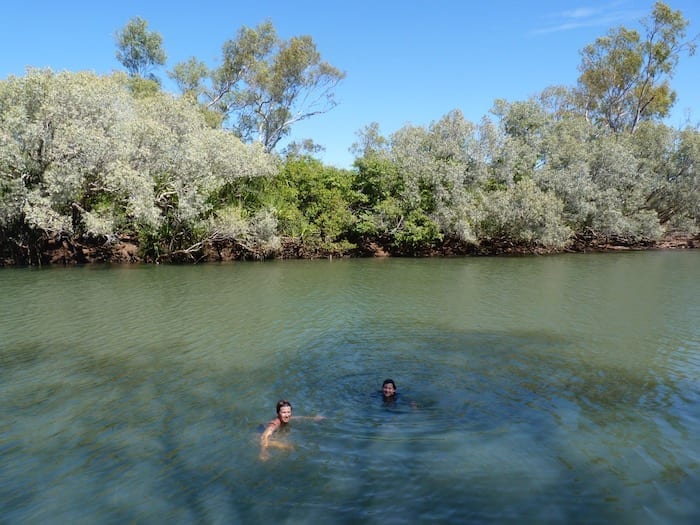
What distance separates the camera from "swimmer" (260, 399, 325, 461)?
8188 millimetres

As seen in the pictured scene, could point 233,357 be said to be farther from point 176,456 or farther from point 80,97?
point 80,97

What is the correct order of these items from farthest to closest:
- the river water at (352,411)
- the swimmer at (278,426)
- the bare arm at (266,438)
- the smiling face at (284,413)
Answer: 1. the smiling face at (284,413)
2. the swimmer at (278,426)
3. the bare arm at (266,438)
4. the river water at (352,411)

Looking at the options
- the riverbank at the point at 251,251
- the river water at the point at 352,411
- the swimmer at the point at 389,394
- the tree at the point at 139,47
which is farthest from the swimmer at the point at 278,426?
the tree at the point at 139,47

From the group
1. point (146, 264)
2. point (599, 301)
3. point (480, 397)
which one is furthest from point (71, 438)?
point (146, 264)

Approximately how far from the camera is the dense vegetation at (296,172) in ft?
97.7

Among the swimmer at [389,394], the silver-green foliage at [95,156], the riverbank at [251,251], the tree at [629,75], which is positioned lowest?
the swimmer at [389,394]

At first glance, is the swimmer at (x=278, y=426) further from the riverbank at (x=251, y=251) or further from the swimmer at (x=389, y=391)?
the riverbank at (x=251, y=251)

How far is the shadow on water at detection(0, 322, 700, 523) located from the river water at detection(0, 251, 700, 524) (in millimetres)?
40

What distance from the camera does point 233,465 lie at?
7.57m

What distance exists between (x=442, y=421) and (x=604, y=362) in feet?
19.9

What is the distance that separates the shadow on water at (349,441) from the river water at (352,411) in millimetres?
40

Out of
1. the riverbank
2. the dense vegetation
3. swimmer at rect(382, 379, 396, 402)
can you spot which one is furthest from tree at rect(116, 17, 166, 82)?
swimmer at rect(382, 379, 396, 402)

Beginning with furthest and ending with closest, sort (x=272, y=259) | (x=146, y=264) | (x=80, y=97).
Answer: (x=272, y=259), (x=146, y=264), (x=80, y=97)

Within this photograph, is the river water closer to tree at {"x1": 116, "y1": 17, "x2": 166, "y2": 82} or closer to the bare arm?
the bare arm
